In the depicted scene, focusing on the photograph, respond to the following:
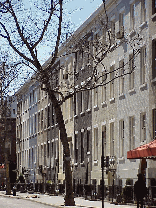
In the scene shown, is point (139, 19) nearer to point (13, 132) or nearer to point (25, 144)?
point (25, 144)

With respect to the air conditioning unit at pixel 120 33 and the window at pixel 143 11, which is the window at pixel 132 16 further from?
the window at pixel 143 11

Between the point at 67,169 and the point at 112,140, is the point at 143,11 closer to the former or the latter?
the point at 112,140

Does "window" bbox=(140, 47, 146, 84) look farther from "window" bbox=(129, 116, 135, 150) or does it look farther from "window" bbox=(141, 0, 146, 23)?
"window" bbox=(129, 116, 135, 150)

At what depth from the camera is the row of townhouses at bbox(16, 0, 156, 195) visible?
32938mm

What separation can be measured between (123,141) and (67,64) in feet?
62.8

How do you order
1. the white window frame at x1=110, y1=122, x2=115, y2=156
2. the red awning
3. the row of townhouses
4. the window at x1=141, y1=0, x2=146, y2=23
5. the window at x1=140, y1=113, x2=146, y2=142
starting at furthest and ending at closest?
1. the white window frame at x1=110, y1=122, x2=115, y2=156
2. the window at x1=141, y1=0, x2=146, y2=23
3. the window at x1=140, y1=113, x2=146, y2=142
4. the row of townhouses
5. the red awning

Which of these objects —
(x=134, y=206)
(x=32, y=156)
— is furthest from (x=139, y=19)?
(x=32, y=156)

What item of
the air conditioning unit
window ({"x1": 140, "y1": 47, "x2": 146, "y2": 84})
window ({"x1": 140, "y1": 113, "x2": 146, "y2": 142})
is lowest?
window ({"x1": 140, "y1": 113, "x2": 146, "y2": 142})

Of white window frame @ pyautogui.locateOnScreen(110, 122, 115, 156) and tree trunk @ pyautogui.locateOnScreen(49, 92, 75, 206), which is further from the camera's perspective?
white window frame @ pyautogui.locateOnScreen(110, 122, 115, 156)

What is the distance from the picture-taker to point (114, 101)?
131 feet

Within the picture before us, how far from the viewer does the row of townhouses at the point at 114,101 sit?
32938 millimetres

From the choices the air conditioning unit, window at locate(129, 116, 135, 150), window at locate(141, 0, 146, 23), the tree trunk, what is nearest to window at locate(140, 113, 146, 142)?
window at locate(129, 116, 135, 150)

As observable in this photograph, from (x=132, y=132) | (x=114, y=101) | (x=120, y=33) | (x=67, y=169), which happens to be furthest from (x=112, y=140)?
(x=67, y=169)

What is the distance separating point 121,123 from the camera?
126 ft
